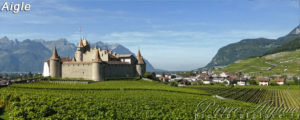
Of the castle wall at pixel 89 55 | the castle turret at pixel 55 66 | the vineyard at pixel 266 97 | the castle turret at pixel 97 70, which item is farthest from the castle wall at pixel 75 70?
the vineyard at pixel 266 97

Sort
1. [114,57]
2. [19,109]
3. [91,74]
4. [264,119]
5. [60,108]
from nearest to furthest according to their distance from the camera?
1. [19,109]
2. [60,108]
3. [264,119]
4. [91,74]
5. [114,57]

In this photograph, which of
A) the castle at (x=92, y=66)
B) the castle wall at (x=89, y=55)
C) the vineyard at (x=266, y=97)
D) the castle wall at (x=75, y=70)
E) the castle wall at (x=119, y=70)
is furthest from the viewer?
the castle wall at (x=89, y=55)

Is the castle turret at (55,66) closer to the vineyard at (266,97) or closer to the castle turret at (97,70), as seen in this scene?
the castle turret at (97,70)

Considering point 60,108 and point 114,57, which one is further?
point 114,57

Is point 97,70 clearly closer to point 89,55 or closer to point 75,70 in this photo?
point 75,70

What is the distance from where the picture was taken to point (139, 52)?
10469 cm

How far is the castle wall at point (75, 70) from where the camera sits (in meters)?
80.9

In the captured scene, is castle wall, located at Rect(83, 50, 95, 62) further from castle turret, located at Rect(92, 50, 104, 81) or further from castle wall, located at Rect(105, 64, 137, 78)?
castle turret, located at Rect(92, 50, 104, 81)

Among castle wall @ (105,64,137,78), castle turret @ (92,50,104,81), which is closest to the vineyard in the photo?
castle wall @ (105,64,137,78)

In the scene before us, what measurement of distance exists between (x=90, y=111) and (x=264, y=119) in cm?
1960

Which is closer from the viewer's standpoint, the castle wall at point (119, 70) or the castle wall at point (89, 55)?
the castle wall at point (119, 70)

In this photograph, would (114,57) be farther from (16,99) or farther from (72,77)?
(16,99)

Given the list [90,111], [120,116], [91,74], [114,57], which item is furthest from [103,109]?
[114,57]

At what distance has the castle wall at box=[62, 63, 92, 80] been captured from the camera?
80938mm
